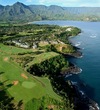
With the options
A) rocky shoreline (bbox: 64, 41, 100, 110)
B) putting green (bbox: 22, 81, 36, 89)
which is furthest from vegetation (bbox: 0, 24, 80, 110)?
rocky shoreline (bbox: 64, 41, 100, 110)

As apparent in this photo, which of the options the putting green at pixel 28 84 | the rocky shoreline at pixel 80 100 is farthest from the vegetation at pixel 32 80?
the rocky shoreline at pixel 80 100

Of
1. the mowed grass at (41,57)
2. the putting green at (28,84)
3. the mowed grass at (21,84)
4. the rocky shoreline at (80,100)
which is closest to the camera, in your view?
the mowed grass at (21,84)

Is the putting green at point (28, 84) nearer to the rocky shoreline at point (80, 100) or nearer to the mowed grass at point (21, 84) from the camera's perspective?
the mowed grass at point (21, 84)

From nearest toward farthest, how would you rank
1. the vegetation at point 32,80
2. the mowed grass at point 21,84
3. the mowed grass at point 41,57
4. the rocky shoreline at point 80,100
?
1. the vegetation at point 32,80
2. the mowed grass at point 21,84
3. the rocky shoreline at point 80,100
4. the mowed grass at point 41,57

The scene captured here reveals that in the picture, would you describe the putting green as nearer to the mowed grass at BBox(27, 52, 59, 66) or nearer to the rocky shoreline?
the rocky shoreline

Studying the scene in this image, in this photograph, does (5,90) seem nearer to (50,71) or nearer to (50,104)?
(50,104)

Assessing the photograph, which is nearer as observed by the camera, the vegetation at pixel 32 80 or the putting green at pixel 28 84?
the vegetation at pixel 32 80

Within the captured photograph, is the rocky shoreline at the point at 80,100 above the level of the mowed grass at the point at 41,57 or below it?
below

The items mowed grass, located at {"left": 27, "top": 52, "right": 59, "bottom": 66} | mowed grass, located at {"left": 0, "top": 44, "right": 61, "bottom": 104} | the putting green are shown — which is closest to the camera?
mowed grass, located at {"left": 0, "top": 44, "right": 61, "bottom": 104}

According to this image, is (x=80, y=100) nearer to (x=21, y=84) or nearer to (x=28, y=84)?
(x=28, y=84)
